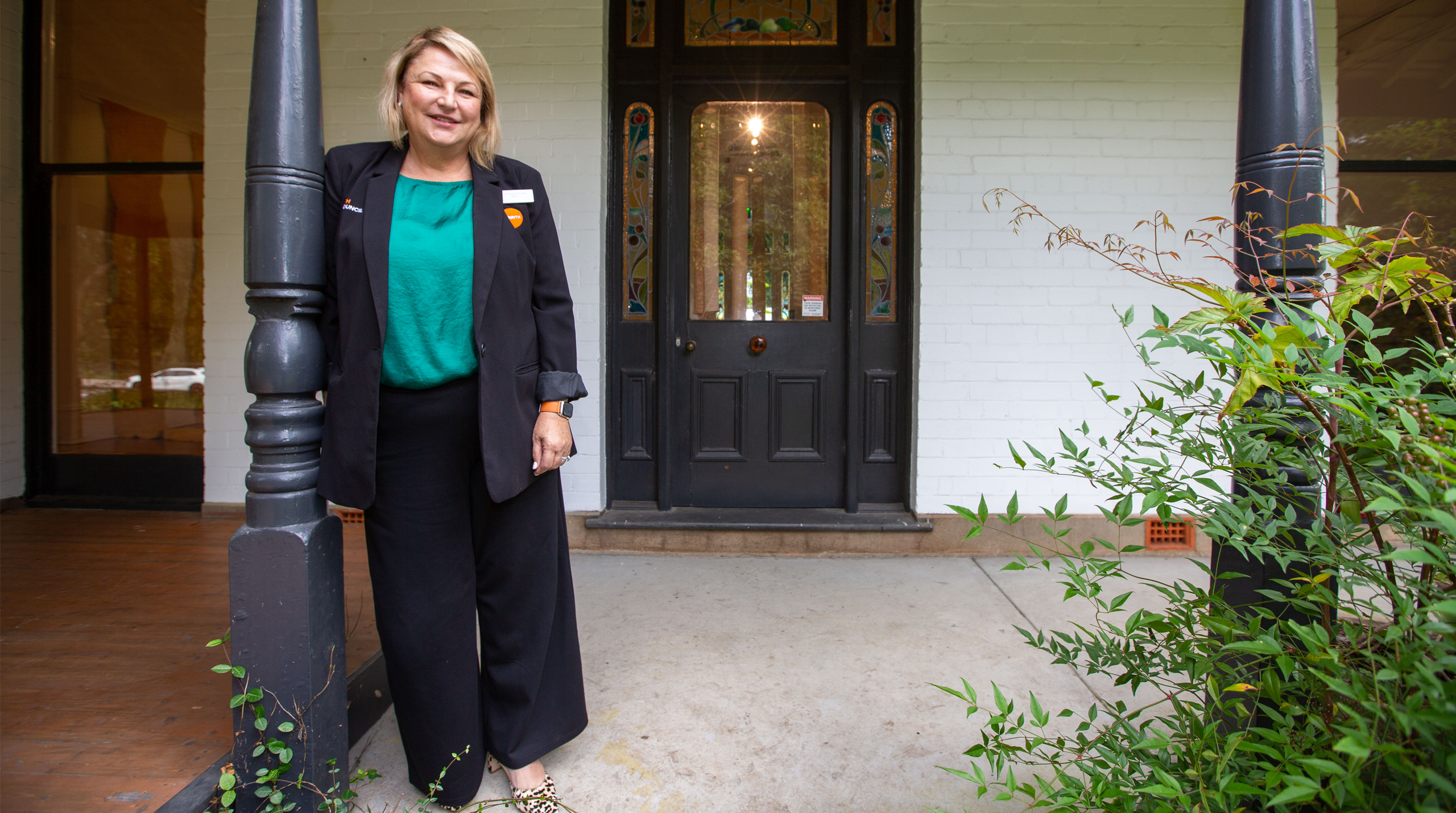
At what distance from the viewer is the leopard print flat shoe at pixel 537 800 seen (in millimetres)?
1837

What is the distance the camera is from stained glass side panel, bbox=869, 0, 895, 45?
412 cm

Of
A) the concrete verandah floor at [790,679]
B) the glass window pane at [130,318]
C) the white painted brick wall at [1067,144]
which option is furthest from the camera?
the glass window pane at [130,318]

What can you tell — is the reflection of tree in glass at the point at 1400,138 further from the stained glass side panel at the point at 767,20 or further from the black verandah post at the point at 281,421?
the black verandah post at the point at 281,421

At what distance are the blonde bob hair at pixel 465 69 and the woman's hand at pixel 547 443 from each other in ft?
2.17

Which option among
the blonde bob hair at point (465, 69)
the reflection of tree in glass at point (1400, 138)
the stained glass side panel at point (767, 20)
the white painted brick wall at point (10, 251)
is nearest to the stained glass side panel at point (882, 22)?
the stained glass side panel at point (767, 20)

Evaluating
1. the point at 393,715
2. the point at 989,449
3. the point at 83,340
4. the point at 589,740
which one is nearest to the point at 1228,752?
the point at 589,740

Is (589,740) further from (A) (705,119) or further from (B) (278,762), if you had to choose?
(A) (705,119)

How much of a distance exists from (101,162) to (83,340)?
1132 mm

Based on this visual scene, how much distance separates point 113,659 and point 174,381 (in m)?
3.01

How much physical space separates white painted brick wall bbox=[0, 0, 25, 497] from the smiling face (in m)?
4.53

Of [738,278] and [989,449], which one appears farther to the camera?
[738,278]

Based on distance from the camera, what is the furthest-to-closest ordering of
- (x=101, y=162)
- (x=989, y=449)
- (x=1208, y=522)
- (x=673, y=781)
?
1. (x=101, y=162)
2. (x=989, y=449)
3. (x=673, y=781)
4. (x=1208, y=522)

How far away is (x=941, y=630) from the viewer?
2.95 m

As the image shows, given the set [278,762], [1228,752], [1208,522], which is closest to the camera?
[1228,752]
